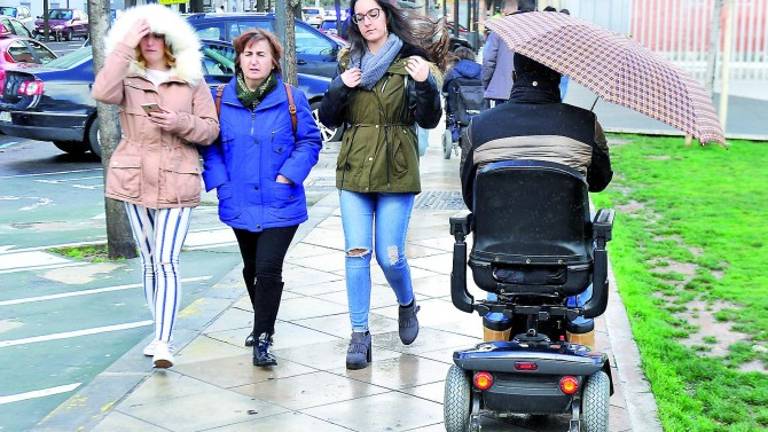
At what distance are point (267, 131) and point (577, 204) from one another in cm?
204

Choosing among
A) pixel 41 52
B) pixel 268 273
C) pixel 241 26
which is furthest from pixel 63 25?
pixel 268 273

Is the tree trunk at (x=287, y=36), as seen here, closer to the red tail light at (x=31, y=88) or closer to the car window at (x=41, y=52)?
the red tail light at (x=31, y=88)

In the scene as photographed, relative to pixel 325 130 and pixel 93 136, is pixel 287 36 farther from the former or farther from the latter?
pixel 325 130

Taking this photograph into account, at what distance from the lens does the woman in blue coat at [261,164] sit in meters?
6.25

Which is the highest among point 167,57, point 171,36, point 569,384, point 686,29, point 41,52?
point 171,36

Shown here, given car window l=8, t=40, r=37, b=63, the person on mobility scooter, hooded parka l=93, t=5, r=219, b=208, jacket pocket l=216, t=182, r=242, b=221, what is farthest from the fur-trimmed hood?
car window l=8, t=40, r=37, b=63

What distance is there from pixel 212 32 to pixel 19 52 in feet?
15.3

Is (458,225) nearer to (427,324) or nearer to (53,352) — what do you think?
(427,324)

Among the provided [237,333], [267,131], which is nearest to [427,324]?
[237,333]

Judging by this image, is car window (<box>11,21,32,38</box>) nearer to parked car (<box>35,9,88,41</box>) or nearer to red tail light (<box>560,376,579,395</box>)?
parked car (<box>35,9,88,41</box>)

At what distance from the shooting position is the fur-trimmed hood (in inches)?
248

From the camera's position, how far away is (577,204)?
4.82 metres

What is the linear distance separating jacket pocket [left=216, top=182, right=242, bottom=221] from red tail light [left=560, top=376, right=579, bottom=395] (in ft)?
7.16

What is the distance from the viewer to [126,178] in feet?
20.5
